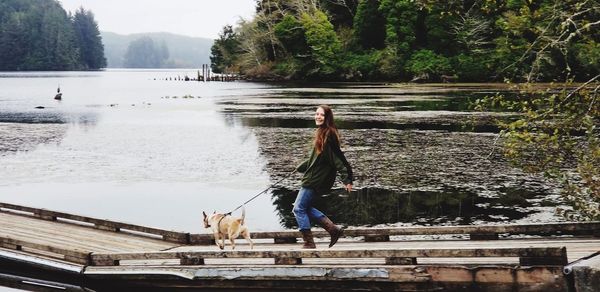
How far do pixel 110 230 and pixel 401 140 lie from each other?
17380 mm

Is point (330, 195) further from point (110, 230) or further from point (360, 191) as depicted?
point (110, 230)

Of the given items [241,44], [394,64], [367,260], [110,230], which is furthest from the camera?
[241,44]

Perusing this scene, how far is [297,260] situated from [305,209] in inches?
32.2

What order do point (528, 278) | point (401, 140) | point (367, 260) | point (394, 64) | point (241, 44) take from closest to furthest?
point (528, 278) < point (367, 260) < point (401, 140) < point (394, 64) < point (241, 44)

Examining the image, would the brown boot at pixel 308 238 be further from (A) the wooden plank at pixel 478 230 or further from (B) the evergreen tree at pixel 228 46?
(B) the evergreen tree at pixel 228 46

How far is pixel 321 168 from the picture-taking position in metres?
8.04

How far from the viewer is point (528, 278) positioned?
259 inches

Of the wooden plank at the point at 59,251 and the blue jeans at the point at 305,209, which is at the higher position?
the blue jeans at the point at 305,209

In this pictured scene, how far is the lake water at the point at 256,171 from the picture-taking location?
1458cm

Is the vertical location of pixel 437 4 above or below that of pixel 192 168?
above

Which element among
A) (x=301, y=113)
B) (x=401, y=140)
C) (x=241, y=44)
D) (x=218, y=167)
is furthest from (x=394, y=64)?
(x=218, y=167)

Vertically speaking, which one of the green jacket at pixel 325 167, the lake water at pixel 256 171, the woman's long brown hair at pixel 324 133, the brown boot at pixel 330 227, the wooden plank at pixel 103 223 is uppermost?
the woman's long brown hair at pixel 324 133

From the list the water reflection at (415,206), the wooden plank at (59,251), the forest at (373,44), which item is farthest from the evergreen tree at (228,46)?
the wooden plank at (59,251)

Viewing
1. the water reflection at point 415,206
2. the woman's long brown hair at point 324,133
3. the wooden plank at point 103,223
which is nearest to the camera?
the woman's long brown hair at point 324,133
